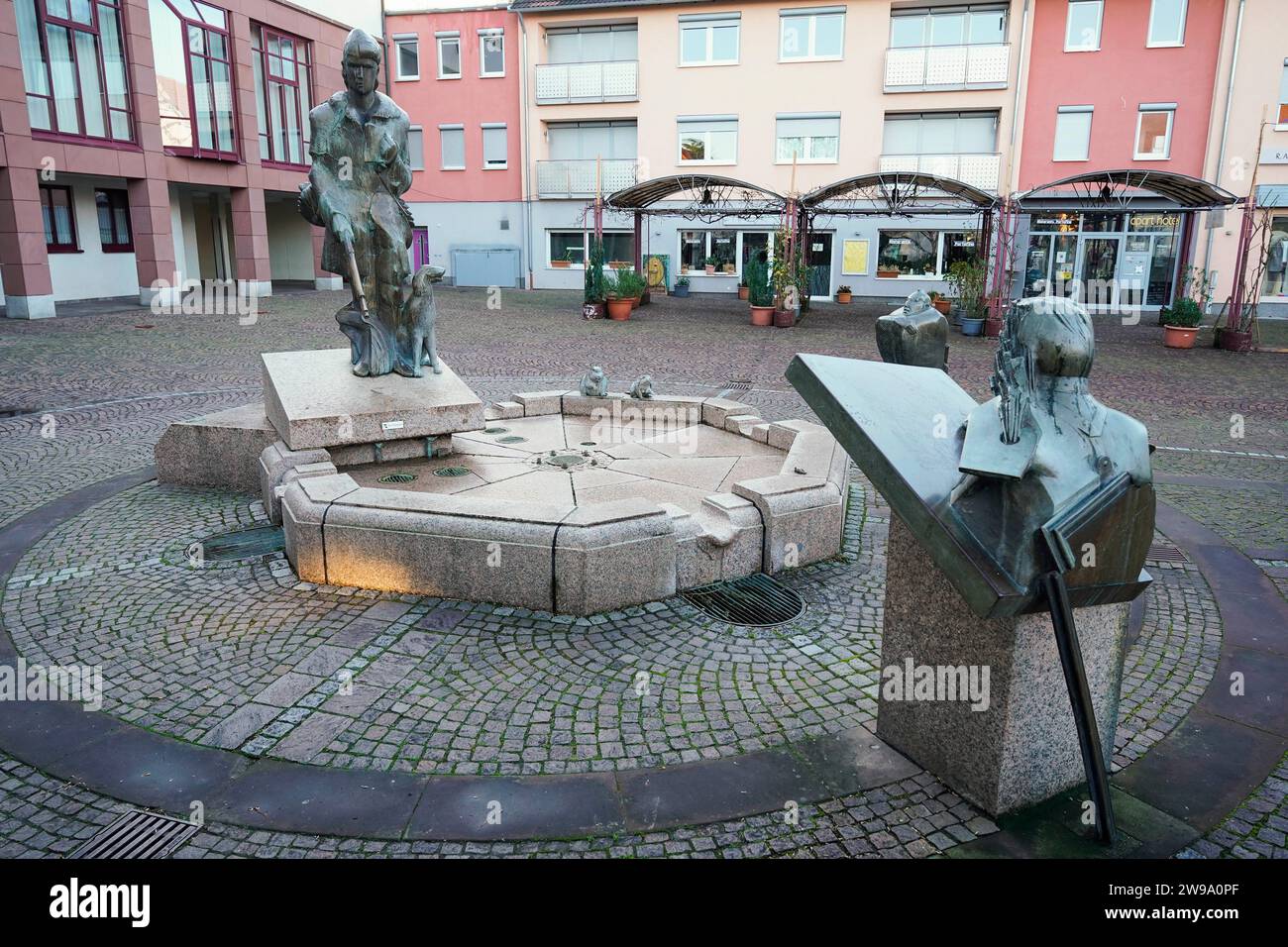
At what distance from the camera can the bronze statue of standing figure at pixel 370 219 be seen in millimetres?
7961

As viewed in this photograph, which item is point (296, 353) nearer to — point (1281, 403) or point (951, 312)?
point (1281, 403)

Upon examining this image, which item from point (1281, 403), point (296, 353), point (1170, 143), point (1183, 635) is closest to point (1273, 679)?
point (1183, 635)

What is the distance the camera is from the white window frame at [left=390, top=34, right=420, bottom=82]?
34.9m

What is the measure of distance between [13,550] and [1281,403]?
1551 centimetres

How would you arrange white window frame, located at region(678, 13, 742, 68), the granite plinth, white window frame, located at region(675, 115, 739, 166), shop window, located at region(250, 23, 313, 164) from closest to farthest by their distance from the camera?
the granite plinth → shop window, located at region(250, 23, 313, 164) → white window frame, located at region(678, 13, 742, 68) → white window frame, located at region(675, 115, 739, 166)

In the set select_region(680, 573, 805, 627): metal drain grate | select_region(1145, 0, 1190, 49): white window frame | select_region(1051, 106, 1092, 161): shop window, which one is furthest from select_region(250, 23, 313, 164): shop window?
select_region(680, 573, 805, 627): metal drain grate

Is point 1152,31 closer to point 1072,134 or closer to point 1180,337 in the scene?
point 1072,134

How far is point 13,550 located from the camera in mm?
6355

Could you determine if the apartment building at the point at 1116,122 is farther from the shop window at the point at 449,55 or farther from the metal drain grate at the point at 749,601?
the metal drain grate at the point at 749,601

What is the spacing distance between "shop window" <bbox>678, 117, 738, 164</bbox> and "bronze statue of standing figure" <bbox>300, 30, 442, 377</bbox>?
26.1 metres

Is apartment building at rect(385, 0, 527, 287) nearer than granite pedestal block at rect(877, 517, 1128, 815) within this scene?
No

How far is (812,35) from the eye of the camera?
30875mm

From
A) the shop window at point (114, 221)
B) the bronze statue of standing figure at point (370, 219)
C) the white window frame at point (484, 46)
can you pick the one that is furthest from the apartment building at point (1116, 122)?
the shop window at point (114, 221)

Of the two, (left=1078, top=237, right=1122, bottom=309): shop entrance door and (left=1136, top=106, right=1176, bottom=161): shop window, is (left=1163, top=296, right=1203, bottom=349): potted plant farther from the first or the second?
(left=1136, top=106, right=1176, bottom=161): shop window
